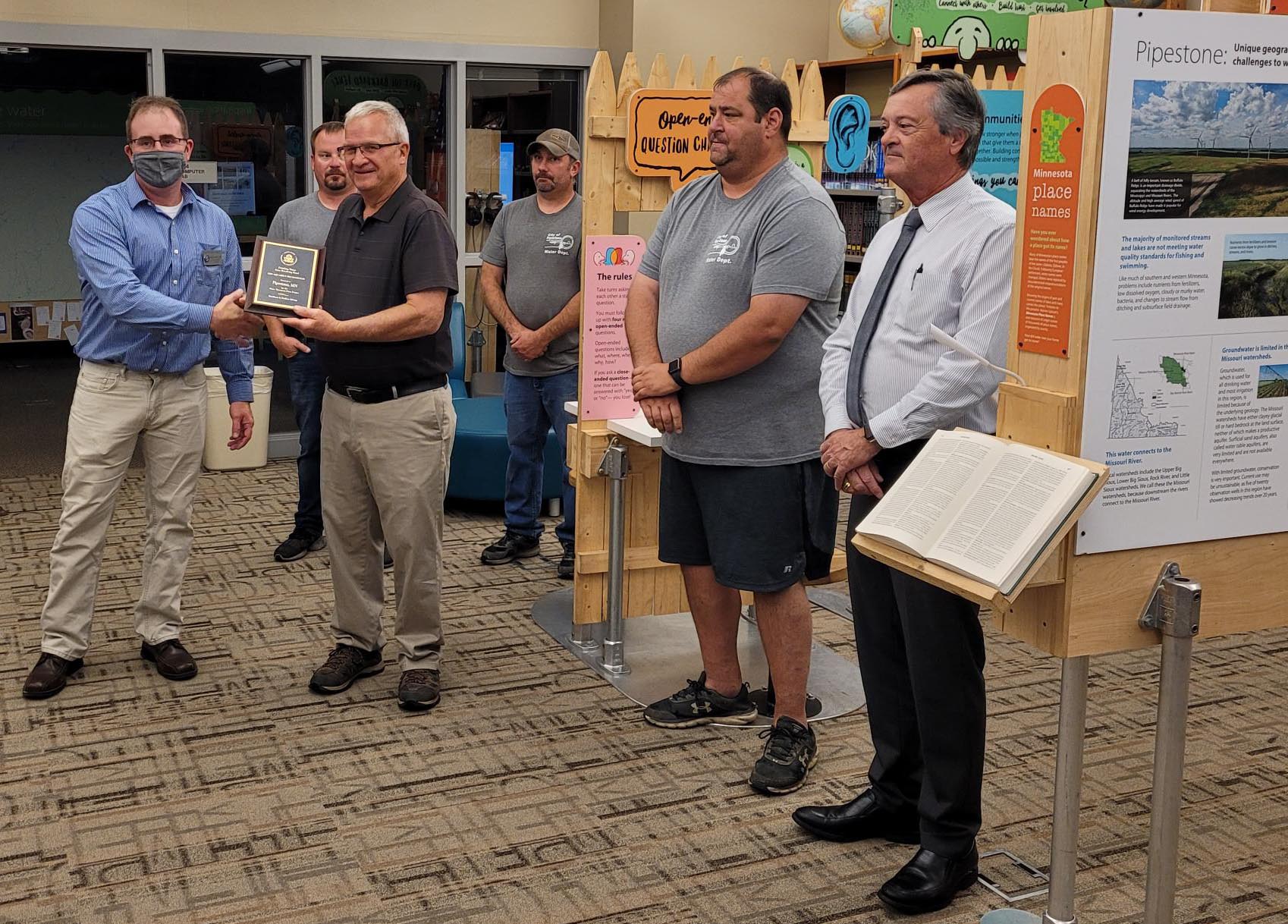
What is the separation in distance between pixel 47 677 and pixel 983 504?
2.93 m

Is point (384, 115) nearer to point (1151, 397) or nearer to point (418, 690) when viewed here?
point (418, 690)

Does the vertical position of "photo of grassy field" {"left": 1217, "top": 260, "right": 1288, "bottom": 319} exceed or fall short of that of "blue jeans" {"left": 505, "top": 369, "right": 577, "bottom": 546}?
it exceeds it

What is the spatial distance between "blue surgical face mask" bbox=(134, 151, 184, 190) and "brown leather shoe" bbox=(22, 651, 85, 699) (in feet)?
4.66

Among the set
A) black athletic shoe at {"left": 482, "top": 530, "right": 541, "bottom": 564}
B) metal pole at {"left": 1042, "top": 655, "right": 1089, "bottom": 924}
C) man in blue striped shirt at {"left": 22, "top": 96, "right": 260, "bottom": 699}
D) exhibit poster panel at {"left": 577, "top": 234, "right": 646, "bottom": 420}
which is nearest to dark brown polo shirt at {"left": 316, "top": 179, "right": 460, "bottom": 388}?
man in blue striped shirt at {"left": 22, "top": 96, "right": 260, "bottom": 699}

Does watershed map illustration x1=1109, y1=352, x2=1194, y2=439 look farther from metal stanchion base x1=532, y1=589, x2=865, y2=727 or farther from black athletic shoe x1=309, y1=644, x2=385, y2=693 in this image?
black athletic shoe x1=309, y1=644, x2=385, y2=693

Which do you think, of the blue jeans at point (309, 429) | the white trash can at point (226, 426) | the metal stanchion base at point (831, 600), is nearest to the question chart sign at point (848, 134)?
the metal stanchion base at point (831, 600)

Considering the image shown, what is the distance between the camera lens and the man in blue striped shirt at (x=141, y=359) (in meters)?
3.88

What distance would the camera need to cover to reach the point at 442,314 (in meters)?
3.80

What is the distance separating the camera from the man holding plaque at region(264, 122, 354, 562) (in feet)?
17.2

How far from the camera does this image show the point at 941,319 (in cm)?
274

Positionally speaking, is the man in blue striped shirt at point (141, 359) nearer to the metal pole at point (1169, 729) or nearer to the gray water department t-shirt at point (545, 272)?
the gray water department t-shirt at point (545, 272)

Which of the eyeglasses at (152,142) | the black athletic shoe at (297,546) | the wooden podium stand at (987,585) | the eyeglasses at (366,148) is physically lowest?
the black athletic shoe at (297,546)

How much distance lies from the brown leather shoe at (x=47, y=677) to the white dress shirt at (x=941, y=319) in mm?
2469

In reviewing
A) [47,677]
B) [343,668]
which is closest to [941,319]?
[343,668]
